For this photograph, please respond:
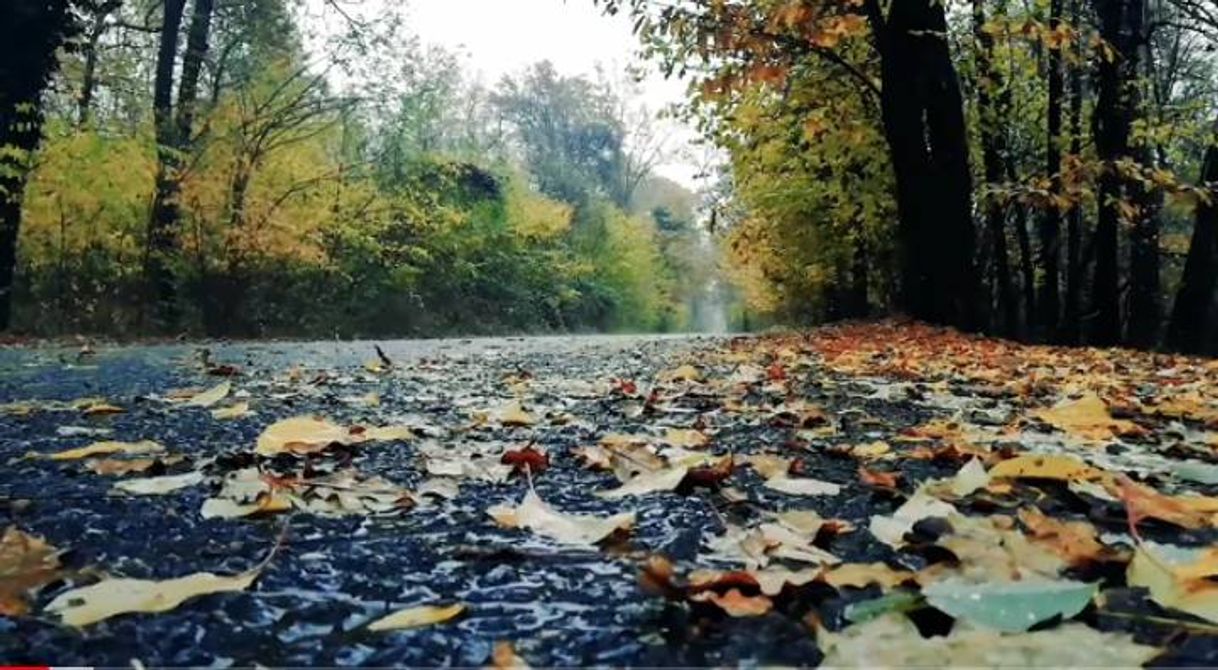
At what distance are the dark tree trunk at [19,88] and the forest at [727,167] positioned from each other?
0.04 metres

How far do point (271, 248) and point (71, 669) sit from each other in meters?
15.3

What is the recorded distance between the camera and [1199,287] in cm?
1005

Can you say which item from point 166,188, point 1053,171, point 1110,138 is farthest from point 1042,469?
point 166,188

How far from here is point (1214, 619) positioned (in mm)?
881

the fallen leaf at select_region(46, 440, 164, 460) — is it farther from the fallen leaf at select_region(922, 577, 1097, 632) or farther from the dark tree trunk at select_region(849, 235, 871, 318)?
the dark tree trunk at select_region(849, 235, 871, 318)

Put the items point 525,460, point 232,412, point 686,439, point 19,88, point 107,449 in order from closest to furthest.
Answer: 1. point 525,460
2. point 107,449
3. point 686,439
4. point 232,412
5. point 19,88

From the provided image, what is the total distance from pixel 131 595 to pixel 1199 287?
1133 centimetres

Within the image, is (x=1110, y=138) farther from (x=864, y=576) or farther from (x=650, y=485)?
(x=864, y=576)

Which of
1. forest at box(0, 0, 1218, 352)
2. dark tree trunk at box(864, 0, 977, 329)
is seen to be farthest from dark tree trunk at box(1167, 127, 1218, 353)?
dark tree trunk at box(864, 0, 977, 329)

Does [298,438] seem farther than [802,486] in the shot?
Yes

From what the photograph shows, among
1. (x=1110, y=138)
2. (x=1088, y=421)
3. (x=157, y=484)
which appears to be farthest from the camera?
(x=1110, y=138)

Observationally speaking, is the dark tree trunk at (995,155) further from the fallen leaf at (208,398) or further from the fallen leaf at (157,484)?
the fallen leaf at (157,484)

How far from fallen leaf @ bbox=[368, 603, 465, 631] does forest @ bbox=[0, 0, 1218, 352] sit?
5143 millimetres

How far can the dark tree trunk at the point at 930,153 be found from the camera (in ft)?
27.5
